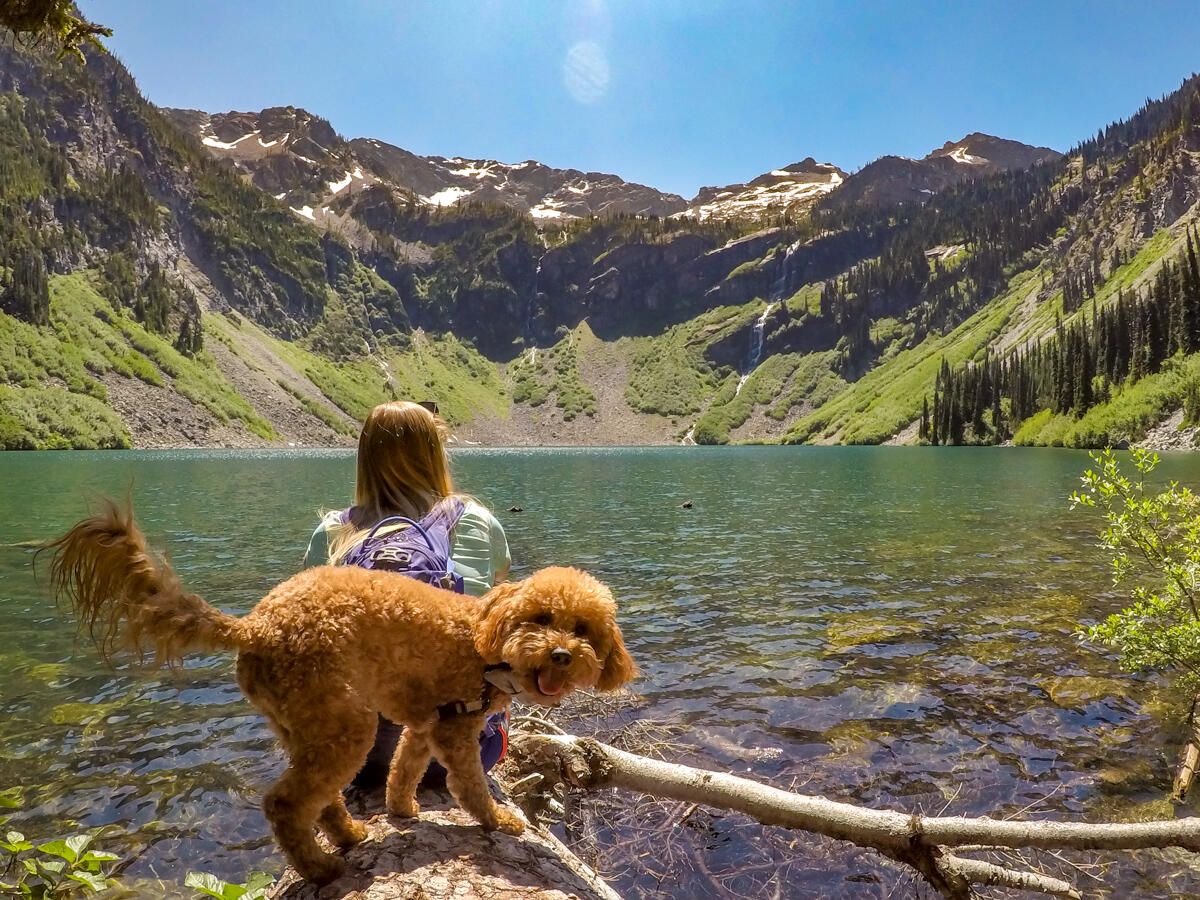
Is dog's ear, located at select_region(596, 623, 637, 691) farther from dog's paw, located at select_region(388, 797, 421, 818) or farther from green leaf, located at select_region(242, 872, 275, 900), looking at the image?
green leaf, located at select_region(242, 872, 275, 900)

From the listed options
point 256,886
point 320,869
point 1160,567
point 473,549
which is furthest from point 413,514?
point 1160,567

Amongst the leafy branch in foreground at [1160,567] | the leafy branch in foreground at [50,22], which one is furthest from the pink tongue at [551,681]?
the leafy branch in foreground at [1160,567]

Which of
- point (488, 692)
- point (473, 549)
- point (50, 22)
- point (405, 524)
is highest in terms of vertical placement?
point (50, 22)

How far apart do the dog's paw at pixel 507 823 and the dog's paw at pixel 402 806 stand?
25.3 inches

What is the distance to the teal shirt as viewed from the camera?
221 inches

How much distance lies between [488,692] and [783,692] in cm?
797

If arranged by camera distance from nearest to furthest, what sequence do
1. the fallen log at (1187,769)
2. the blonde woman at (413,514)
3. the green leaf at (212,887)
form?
the green leaf at (212,887) → the blonde woman at (413,514) → the fallen log at (1187,769)

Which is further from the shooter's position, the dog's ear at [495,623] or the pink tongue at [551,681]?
the dog's ear at [495,623]

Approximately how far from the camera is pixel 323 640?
12.7 feet

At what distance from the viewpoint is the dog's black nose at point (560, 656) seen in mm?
3830

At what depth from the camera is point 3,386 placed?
109 metres

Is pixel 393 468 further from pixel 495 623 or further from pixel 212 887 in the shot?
pixel 212 887

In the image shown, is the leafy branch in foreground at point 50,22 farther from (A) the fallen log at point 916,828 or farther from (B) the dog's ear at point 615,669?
(A) the fallen log at point 916,828

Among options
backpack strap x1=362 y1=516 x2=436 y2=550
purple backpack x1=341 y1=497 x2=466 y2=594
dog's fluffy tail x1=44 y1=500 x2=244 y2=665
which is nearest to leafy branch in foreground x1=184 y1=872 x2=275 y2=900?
dog's fluffy tail x1=44 y1=500 x2=244 y2=665
